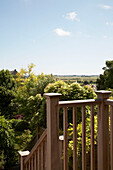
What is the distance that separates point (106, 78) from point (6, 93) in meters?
11.2

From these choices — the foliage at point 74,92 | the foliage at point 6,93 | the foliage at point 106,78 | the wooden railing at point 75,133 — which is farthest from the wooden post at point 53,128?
the foliage at point 106,78

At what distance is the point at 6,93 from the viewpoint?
1431 cm

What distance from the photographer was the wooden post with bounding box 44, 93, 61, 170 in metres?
1.53

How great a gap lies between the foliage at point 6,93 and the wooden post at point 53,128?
523 inches

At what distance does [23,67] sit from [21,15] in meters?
6.06

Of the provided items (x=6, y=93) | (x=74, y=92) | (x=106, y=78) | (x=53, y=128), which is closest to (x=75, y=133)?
(x=53, y=128)

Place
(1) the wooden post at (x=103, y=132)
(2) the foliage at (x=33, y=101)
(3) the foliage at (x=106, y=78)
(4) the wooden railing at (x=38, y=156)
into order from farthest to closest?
1. (3) the foliage at (x=106, y=78)
2. (2) the foliage at (x=33, y=101)
3. (4) the wooden railing at (x=38, y=156)
4. (1) the wooden post at (x=103, y=132)

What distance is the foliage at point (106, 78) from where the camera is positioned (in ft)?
63.0

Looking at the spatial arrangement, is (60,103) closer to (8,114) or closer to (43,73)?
(8,114)

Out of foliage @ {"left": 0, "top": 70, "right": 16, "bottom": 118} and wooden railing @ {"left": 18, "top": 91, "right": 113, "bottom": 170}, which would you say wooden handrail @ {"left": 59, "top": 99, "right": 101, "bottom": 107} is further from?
foliage @ {"left": 0, "top": 70, "right": 16, "bottom": 118}

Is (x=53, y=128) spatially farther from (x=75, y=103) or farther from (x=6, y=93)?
(x=6, y=93)

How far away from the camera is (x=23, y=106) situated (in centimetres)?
1144

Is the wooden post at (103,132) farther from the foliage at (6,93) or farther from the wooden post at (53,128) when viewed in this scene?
the foliage at (6,93)

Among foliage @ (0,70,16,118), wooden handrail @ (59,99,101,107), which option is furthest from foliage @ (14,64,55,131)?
wooden handrail @ (59,99,101,107)
